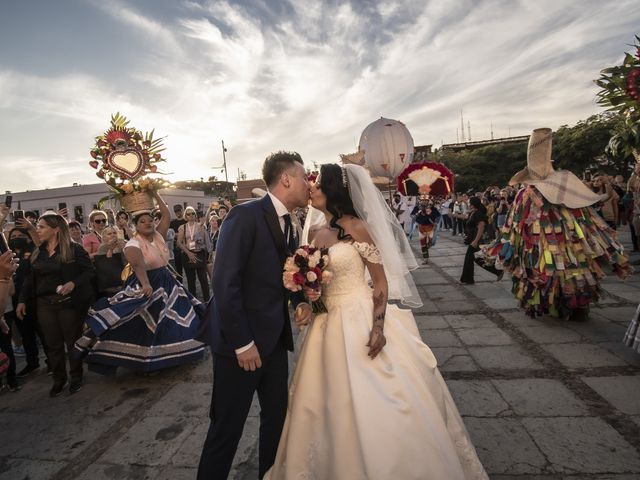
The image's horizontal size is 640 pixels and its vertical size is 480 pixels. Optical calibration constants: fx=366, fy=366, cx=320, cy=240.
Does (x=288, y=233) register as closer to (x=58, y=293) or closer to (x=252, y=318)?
(x=252, y=318)

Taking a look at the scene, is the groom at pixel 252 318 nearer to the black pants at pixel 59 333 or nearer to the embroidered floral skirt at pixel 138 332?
the embroidered floral skirt at pixel 138 332

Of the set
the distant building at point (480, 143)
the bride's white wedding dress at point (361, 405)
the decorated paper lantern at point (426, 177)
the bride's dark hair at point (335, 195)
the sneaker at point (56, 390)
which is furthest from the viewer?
the distant building at point (480, 143)

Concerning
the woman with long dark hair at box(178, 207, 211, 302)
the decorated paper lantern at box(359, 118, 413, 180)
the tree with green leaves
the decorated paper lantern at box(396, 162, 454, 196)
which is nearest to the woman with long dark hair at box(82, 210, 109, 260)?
the woman with long dark hair at box(178, 207, 211, 302)

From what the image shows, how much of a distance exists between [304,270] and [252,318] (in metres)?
0.39

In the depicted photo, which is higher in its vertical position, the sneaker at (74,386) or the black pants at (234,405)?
the black pants at (234,405)

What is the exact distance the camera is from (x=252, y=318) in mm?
2014

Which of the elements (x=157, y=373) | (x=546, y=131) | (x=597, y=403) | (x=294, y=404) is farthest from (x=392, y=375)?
(x=546, y=131)

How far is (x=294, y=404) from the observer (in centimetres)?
223

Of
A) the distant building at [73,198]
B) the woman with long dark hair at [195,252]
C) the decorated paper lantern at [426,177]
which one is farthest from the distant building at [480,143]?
the woman with long dark hair at [195,252]

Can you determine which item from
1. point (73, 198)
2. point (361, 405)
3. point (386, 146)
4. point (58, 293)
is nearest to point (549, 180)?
point (361, 405)

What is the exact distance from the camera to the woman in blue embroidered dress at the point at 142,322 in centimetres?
403

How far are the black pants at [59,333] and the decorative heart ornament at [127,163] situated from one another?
1.62 m

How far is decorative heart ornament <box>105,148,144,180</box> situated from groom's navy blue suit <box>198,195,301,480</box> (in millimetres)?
3142

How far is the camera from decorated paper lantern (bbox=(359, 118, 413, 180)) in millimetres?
10219
